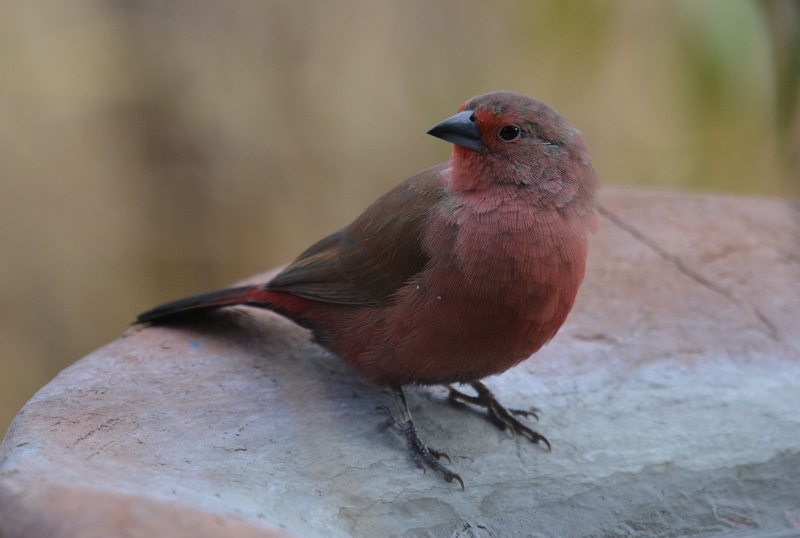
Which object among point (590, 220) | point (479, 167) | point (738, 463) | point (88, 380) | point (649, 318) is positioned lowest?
point (738, 463)

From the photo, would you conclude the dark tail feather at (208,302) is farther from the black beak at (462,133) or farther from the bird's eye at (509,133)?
the bird's eye at (509,133)

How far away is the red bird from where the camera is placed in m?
2.72

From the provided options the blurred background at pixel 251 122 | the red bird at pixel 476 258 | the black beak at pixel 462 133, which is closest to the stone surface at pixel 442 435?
the red bird at pixel 476 258

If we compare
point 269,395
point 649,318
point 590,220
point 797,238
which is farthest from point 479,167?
point 797,238

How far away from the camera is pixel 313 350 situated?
11.5 feet

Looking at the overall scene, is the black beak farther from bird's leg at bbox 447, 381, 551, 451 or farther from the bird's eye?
bird's leg at bbox 447, 381, 551, 451

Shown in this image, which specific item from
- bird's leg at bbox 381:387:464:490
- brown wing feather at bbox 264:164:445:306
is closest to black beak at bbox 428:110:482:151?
brown wing feather at bbox 264:164:445:306

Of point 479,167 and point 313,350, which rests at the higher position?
point 479,167

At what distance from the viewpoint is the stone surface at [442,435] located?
2.21 m

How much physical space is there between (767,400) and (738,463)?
15.8 inches

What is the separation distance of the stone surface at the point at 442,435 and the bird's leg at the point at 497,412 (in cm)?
5

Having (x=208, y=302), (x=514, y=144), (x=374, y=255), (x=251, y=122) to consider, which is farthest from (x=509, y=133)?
(x=251, y=122)

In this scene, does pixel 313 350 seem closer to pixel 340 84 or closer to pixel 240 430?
pixel 240 430

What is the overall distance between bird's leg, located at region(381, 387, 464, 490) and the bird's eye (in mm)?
995
